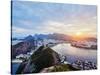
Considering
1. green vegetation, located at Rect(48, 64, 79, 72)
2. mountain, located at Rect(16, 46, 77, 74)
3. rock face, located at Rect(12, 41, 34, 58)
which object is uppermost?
rock face, located at Rect(12, 41, 34, 58)

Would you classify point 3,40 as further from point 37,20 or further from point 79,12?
point 79,12

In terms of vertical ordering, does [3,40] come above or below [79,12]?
below

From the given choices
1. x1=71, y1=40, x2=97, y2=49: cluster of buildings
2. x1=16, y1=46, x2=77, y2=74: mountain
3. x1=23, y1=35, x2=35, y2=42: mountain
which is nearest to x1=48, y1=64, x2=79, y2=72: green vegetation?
x1=16, y1=46, x2=77, y2=74: mountain

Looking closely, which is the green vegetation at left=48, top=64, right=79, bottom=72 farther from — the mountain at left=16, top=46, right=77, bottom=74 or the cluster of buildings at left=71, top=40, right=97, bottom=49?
the cluster of buildings at left=71, top=40, right=97, bottom=49

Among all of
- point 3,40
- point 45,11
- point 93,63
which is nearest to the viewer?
point 3,40

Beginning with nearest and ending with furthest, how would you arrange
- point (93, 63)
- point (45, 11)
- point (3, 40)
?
point (3, 40) → point (45, 11) → point (93, 63)

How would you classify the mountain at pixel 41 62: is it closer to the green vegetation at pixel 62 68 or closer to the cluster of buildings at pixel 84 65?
the green vegetation at pixel 62 68

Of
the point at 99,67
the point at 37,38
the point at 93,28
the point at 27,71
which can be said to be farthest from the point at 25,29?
the point at 99,67


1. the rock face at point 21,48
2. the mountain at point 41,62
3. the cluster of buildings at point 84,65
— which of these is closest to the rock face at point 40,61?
the mountain at point 41,62
